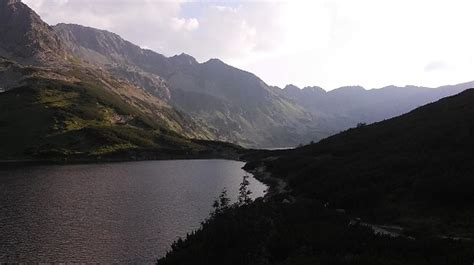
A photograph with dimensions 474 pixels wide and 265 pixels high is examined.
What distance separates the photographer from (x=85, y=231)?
2072 inches

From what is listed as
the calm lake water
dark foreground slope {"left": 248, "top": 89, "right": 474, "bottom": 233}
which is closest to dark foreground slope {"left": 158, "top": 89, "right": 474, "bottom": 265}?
dark foreground slope {"left": 248, "top": 89, "right": 474, "bottom": 233}

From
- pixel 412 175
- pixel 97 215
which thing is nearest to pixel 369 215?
pixel 412 175

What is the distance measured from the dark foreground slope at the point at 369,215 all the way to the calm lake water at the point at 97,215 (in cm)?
942

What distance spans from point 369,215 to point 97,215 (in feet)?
129

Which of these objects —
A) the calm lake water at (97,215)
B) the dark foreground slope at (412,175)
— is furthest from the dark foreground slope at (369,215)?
the calm lake water at (97,215)

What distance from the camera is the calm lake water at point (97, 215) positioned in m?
44.3

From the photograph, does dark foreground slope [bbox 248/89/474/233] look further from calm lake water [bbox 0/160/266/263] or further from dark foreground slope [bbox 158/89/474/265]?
calm lake water [bbox 0/160/266/263]

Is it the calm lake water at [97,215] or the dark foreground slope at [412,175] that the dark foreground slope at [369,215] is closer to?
the dark foreground slope at [412,175]

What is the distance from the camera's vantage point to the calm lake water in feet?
145

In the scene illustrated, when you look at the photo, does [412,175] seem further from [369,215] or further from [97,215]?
[97,215]

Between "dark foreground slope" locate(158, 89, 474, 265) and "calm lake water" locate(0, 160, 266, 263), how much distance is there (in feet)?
30.9

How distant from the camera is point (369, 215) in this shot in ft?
140

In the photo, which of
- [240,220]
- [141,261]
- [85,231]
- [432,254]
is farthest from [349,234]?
[85,231]

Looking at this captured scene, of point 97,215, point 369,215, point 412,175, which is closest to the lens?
point 369,215
